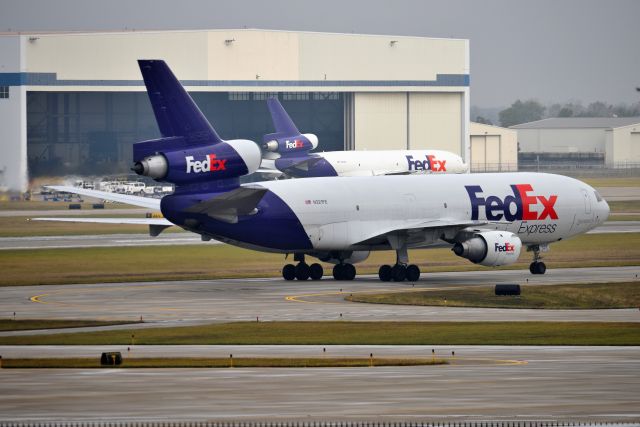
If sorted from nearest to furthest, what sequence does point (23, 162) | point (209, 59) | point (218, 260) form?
point (218, 260) < point (23, 162) < point (209, 59)

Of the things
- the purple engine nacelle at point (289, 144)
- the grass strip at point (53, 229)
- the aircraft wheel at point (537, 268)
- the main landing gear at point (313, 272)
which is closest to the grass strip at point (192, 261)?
the main landing gear at point (313, 272)

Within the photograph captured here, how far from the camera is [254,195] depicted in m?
63.3

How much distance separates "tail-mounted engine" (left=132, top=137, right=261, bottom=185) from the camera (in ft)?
190

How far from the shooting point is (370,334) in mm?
46594

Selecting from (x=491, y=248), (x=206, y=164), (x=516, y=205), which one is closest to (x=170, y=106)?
(x=206, y=164)

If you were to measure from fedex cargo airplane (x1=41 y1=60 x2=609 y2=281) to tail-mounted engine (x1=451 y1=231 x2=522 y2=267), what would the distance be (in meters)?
0.05

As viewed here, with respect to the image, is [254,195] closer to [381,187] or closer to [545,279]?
[381,187]

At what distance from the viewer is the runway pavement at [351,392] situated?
95.8 ft

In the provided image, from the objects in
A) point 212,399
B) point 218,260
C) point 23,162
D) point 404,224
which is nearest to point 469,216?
point 404,224

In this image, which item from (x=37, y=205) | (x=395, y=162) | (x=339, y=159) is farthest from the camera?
(x=37, y=205)

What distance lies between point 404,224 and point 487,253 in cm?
481

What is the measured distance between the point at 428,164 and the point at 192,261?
49.6 m

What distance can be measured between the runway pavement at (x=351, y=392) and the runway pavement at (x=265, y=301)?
510 inches

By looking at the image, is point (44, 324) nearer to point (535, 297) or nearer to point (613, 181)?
point (535, 297)
